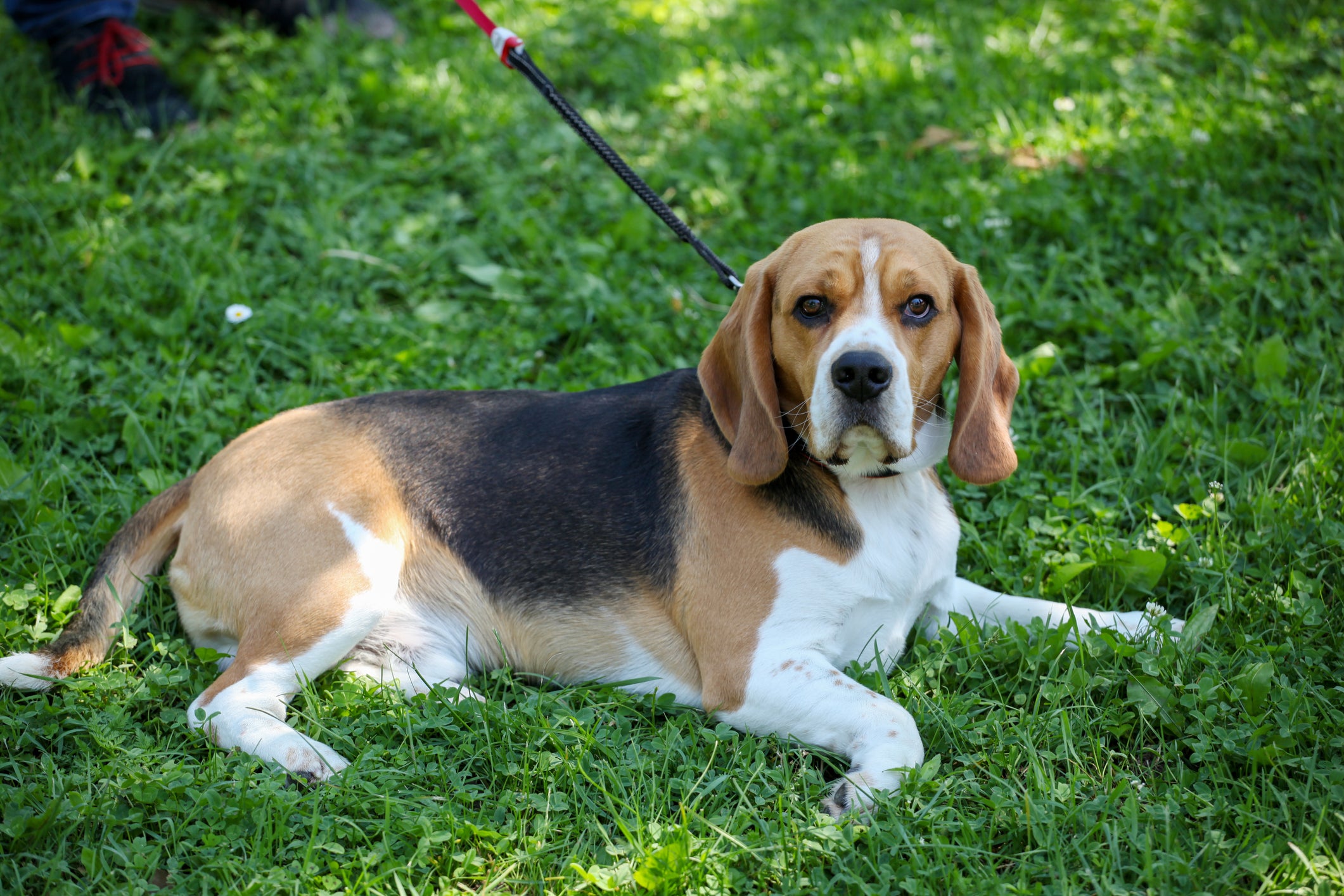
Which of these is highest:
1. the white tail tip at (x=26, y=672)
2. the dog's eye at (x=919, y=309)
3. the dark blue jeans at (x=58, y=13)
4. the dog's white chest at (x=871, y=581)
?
the dog's eye at (x=919, y=309)

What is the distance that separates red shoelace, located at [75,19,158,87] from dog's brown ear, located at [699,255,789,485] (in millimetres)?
5012

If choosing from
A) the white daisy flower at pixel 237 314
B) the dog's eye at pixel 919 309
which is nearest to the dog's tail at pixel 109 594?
the white daisy flower at pixel 237 314

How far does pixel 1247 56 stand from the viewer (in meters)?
6.72

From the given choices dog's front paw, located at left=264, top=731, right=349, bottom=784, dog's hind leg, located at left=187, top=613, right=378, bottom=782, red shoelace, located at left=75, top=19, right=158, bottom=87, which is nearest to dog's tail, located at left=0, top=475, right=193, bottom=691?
dog's hind leg, located at left=187, top=613, right=378, bottom=782

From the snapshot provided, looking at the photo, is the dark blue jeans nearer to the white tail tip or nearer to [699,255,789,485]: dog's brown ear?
the white tail tip

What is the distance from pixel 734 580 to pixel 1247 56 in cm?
575

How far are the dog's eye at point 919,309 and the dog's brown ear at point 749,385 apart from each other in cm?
42

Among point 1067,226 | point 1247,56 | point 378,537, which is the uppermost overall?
point 1247,56

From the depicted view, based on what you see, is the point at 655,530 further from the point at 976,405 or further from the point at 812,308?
the point at 976,405

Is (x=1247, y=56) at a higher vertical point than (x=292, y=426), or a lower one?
higher

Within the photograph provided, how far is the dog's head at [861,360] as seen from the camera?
300 centimetres

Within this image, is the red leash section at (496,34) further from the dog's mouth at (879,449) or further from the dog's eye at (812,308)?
the dog's mouth at (879,449)

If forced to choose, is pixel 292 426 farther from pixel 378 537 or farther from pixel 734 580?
pixel 734 580

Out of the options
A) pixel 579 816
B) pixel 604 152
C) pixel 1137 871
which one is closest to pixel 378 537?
pixel 579 816
